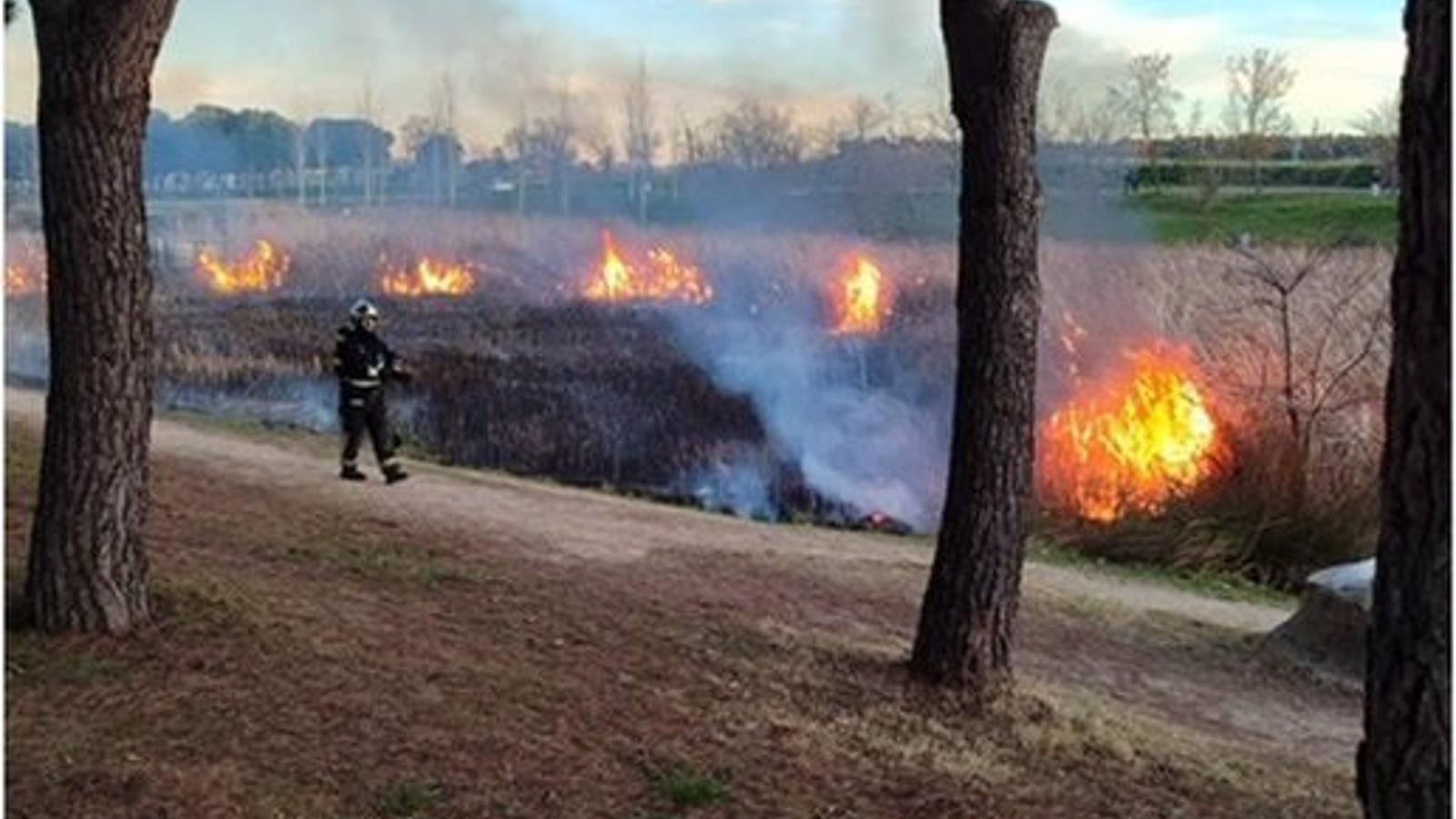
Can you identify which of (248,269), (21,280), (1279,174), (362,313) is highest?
(1279,174)

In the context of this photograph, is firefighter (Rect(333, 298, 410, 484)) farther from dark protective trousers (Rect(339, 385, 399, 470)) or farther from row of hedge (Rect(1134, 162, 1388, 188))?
row of hedge (Rect(1134, 162, 1388, 188))

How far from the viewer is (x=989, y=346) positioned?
7504 millimetres

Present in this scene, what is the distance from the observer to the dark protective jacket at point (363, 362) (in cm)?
1379

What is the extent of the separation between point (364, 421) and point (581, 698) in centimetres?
831

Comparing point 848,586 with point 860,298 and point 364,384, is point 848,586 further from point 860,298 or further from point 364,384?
point 860,298

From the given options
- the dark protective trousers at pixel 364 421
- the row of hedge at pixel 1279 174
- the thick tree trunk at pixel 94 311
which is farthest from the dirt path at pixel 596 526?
the row of hedge at pixel 1279 174

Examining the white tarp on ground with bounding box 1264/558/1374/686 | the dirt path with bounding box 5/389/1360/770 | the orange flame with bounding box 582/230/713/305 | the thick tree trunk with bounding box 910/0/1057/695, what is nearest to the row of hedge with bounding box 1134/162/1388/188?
the orange flame with bounding box 582/230/713/305

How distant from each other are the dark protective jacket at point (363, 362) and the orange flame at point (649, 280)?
22457 millimetres

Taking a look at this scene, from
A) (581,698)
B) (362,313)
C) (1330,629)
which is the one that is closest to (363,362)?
(362,313)

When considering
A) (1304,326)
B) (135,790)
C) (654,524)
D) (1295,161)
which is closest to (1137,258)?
(1304,326)

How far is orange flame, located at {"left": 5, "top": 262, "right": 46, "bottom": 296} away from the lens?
24748 mm

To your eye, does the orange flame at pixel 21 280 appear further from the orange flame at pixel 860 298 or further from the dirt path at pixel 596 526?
the orange flame at pixel 860 298

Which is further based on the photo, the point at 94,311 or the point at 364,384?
the point at 364,384

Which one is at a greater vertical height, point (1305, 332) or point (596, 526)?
point (1305, 332)
